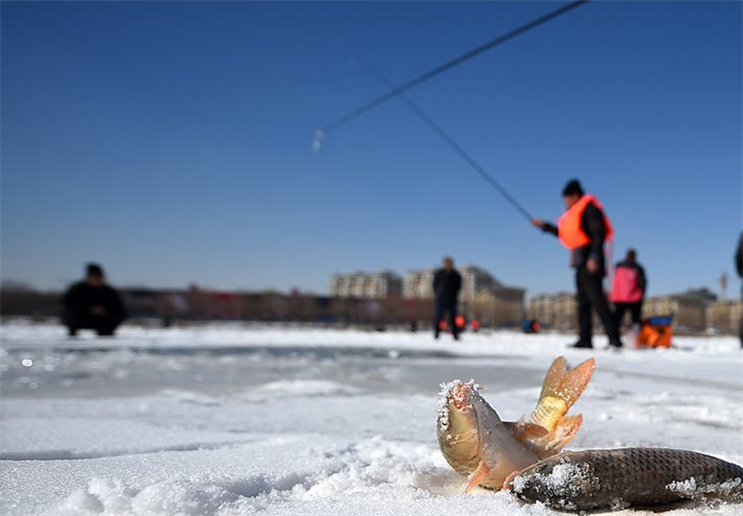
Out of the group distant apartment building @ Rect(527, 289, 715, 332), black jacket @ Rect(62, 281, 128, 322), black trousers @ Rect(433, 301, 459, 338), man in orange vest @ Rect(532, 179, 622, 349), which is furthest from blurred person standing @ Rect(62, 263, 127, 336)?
distant apartment building @ Rect(527, 289, 715, 332)

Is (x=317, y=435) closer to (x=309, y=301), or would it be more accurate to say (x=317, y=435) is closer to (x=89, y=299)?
(x=89, y=299)

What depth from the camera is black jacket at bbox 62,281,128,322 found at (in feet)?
29.8

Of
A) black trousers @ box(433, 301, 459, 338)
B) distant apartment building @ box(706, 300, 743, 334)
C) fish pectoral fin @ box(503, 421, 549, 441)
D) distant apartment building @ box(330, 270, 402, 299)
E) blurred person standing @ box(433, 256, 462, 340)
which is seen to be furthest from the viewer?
distant apartment building @ box(330, 270, 402, 299)

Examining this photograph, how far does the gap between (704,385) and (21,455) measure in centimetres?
268

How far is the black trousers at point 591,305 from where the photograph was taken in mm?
5480

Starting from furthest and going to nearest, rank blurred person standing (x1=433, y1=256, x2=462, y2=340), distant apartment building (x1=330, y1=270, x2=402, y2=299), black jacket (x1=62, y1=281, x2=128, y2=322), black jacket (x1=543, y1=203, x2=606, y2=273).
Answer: distant apartment building (x1=330, y1=270, x2=402, y2=299)
blurred person standing (x1=433, y1=256, x2=462, y2=340)
black jacket (x1=62, y1=281, x2=128, y2=322)
black jacket (x1=543, y1=203, x2=606, y2=273)

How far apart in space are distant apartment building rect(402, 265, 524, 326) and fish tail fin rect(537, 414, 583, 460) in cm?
1086

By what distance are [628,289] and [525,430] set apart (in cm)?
711

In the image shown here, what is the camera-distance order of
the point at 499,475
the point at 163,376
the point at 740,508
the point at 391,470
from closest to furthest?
the point at 740,508 → the point at 499,475 → the point at 391,470 → the point at 163,376

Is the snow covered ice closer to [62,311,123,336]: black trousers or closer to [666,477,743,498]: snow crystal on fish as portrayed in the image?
[666,477,743,498]: snow crystal on fish

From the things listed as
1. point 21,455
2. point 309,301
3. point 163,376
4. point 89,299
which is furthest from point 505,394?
point 309,301

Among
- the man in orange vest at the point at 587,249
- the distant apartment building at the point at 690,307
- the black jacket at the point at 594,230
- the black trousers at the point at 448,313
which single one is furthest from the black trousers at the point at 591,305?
the distant apartment building at the point at 690,307

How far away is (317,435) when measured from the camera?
1.64m

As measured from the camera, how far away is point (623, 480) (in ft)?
3.13
